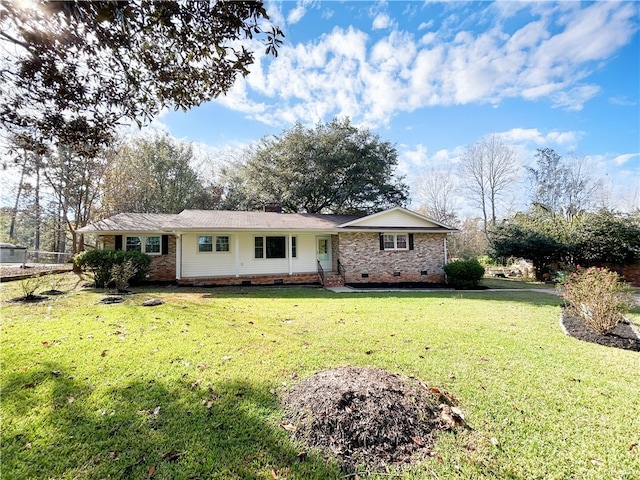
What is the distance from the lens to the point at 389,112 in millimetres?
15211

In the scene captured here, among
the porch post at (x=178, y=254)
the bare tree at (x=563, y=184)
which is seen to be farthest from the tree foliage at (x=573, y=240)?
the porch post at (x=178, y=254)

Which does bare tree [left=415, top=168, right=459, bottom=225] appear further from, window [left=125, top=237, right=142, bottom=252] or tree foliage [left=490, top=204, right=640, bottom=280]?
window [left=125, top=237, right=142, bottom=252]

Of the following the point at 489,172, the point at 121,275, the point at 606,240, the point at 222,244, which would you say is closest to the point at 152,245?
the point at 222,244

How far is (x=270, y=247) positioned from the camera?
14.8 meters

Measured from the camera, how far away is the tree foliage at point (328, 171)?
2145 centimetres

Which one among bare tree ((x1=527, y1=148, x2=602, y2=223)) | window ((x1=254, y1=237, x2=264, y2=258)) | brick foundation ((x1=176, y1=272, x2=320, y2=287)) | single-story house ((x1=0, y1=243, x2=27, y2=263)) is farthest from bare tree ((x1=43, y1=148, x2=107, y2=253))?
bare tree ((x1=527, y1=148, x2=602, y2=223))

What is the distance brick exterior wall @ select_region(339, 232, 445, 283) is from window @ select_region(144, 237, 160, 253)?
902 centimetres

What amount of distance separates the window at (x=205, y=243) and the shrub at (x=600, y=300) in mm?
13505

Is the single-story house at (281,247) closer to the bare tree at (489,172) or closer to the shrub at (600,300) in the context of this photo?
the shrub at (600,300)

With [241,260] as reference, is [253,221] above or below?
above

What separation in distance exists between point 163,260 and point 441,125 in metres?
16.2

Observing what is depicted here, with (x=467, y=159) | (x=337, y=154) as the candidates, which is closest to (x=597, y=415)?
(x=337, y=154)

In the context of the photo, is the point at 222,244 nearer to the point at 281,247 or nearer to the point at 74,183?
the point at 281,247

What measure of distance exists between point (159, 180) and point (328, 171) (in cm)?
1644
